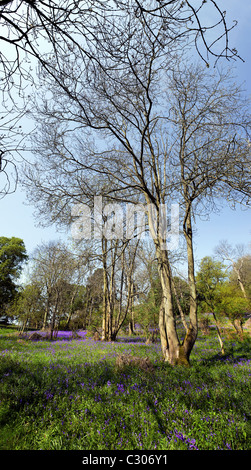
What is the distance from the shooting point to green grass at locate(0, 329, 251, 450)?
2635mm

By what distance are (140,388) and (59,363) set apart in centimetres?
351

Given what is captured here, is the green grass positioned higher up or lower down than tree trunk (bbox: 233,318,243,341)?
lower down

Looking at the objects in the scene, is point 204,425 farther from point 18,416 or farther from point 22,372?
point 22,372

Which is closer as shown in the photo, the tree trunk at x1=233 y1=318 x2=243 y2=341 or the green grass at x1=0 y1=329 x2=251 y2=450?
the green grass at x1=0 y1=329 x2=251 y2=450

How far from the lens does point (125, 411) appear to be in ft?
11.1

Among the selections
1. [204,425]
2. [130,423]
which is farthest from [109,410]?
[204,425]

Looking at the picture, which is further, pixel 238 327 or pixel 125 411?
pixel 238 327

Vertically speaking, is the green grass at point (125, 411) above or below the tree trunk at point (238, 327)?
below

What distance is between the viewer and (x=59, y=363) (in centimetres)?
669

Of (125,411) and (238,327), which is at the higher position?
(238,327)

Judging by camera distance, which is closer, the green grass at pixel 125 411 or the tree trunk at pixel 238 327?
the green grass at pixel 125 411

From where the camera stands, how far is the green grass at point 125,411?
2.63 metres

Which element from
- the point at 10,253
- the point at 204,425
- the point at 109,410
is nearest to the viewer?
the point at 204,425

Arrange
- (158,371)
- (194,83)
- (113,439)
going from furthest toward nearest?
(194,83), (158,371), (113,439)
